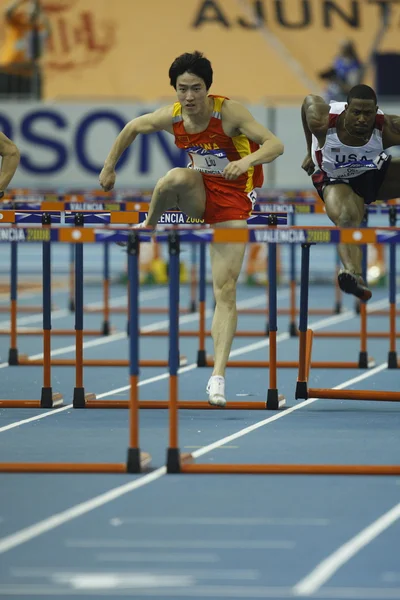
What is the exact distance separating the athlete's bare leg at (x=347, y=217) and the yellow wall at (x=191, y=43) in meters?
19.1

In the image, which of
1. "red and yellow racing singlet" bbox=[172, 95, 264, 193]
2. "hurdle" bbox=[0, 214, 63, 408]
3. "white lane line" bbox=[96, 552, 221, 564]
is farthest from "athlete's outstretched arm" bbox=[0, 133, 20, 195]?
"white lane line" bbox=[96, 552, 221, 564]

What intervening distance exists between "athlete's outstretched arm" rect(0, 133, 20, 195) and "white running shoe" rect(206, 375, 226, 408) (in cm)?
216

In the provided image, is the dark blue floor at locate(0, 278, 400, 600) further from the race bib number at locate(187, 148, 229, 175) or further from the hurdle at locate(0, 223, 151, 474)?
the race bib number at locate(187, 148, 229, 175)

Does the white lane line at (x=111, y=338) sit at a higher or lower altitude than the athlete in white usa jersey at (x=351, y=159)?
lower

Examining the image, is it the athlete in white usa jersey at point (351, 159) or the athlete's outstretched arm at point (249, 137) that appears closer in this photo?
the athlete's outstretched arm at point (249, 137)

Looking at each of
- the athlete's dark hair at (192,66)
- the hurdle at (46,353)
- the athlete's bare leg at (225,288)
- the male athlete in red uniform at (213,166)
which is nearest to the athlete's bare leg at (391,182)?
the male athlete in red uniform at (213,166)

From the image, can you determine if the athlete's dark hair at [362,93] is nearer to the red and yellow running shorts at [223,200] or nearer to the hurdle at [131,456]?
the red and yellow running shorts at [223,200]

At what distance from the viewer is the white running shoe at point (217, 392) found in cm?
802

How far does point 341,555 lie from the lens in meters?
5.39

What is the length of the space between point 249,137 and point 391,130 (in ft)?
4.00

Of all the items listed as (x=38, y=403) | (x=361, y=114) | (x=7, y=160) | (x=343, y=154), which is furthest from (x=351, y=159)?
(x=38, y=403)

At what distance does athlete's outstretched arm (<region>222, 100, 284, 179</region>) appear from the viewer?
7887 mm

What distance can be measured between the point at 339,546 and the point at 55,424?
132 inches

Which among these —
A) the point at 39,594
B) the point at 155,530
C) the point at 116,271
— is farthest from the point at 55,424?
the point at 116,271
